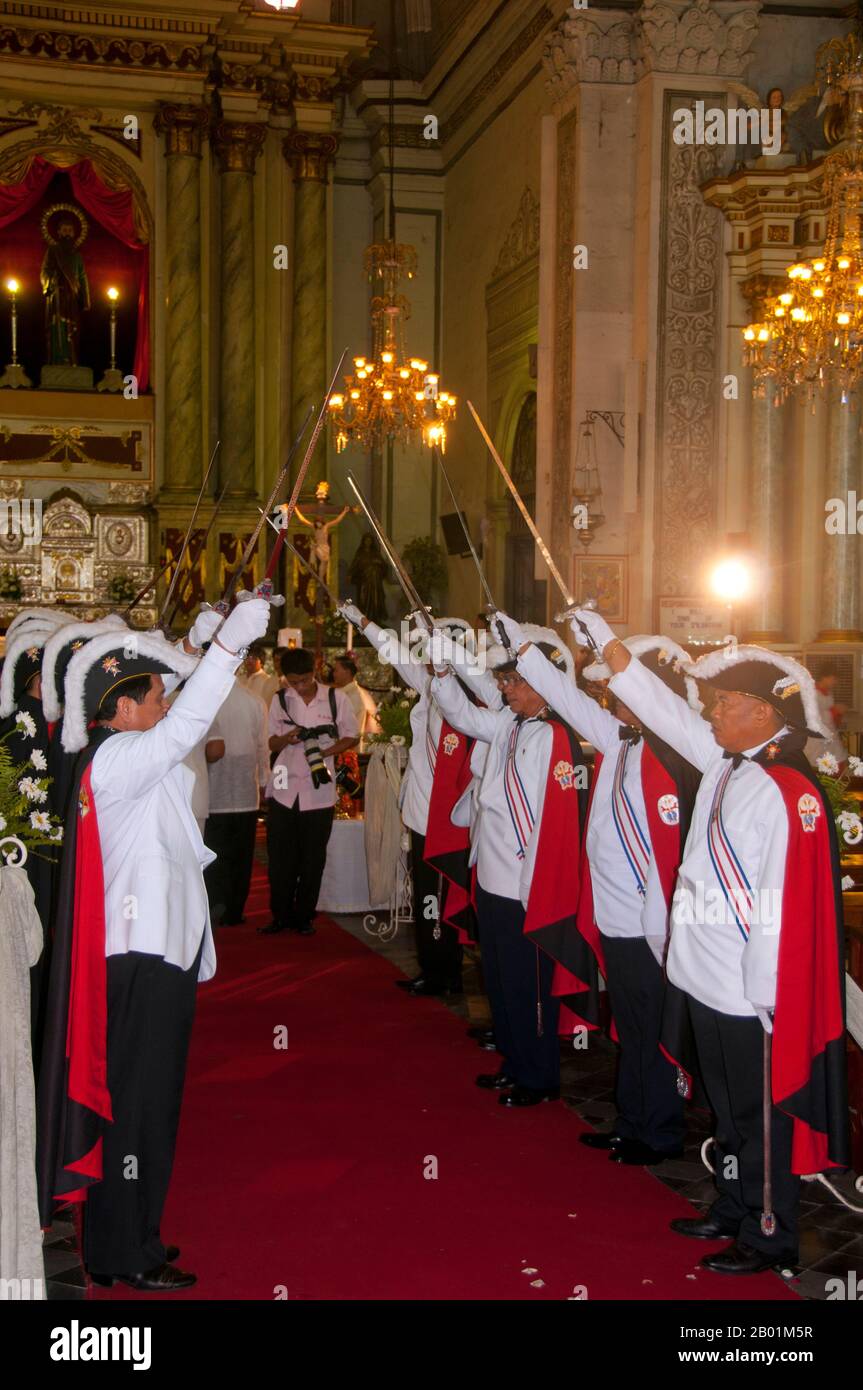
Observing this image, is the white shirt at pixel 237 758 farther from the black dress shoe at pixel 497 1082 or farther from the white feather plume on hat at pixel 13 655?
the black dress shoe at pixel 497 1082

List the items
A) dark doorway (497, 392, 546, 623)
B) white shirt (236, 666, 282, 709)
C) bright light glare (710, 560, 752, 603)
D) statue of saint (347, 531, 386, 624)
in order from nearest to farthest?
bright light glare (710, 560, 752, 603) → white shirt (236, 666, 282, 709) → dark doorway (497, 392, 546, 623) → statue of saint (347, 531, 386, 624)

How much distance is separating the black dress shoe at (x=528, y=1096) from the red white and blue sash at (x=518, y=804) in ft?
3.16

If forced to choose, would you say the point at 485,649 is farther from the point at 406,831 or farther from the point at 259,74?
the point at 259,74

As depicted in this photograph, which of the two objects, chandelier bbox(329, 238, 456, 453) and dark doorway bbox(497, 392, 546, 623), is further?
dark doorway bbox(497, 392, 546, 623)

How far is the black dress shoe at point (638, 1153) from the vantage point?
5.16 metres

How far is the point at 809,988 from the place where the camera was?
411 cm

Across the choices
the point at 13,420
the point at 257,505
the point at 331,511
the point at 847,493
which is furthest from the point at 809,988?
the point at 13,420

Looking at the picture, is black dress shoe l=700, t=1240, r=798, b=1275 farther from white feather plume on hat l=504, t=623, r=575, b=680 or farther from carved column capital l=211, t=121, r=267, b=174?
carved column capital l=211, t=121, r=267, b=174

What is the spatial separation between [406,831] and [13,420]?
35.8ft

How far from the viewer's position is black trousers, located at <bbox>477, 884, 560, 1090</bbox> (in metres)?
5.84

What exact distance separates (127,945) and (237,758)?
5137 millimetres

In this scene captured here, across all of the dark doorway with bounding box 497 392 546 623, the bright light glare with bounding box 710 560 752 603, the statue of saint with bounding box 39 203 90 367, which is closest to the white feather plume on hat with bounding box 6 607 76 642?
the bright light glare with bounding box 710 560 752 603

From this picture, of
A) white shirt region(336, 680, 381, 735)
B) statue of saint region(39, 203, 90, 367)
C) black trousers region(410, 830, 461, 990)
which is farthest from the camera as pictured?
statue of saint region(39, 203, 90, 367)

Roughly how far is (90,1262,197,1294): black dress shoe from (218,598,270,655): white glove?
1.83 metres
